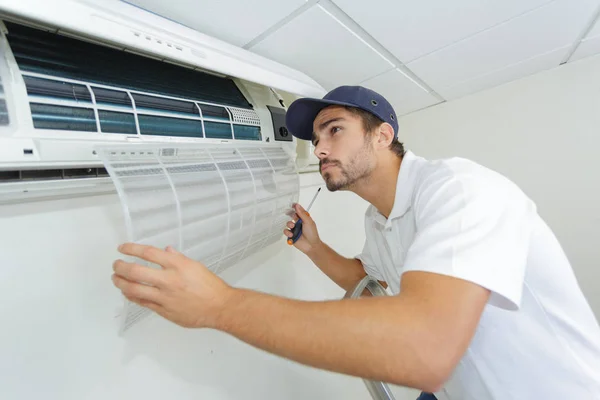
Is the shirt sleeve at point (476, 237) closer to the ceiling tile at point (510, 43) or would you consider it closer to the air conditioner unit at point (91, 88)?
the air conditioner unit at point (91, 88)

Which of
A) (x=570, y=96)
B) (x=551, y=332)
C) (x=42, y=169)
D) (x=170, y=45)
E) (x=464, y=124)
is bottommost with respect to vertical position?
(x=551, y=332)

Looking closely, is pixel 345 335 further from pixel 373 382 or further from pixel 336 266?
pixel 336 266

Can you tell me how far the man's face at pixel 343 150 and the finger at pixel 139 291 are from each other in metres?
0.67

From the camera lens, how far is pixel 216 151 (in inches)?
29.9

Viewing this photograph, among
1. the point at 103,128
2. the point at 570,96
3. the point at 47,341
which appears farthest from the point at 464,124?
the point at 47,341

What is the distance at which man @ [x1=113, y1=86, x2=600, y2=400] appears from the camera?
0.42 meters

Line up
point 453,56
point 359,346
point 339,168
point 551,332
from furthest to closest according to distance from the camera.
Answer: point 453,56, point 339,168, point 551,332, point 359,346

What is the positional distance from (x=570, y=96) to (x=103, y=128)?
109 inches

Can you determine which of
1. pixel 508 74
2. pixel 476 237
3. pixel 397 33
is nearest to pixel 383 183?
pixel 476 237

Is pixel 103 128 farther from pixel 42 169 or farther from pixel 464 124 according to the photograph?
pixel 464 124

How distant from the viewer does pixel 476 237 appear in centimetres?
51

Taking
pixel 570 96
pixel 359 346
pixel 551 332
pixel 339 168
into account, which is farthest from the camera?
pixel 570 96

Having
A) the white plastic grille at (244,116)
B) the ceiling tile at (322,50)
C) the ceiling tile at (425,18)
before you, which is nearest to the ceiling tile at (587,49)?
the ceiling tile at (425,18)

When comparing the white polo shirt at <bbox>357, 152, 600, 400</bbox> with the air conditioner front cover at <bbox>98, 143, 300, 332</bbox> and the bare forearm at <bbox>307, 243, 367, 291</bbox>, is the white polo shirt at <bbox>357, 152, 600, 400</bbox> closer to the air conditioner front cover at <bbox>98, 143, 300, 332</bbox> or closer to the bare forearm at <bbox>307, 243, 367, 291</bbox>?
the bare forearm at <bbox>307, 243, 367, 291</bbox>
